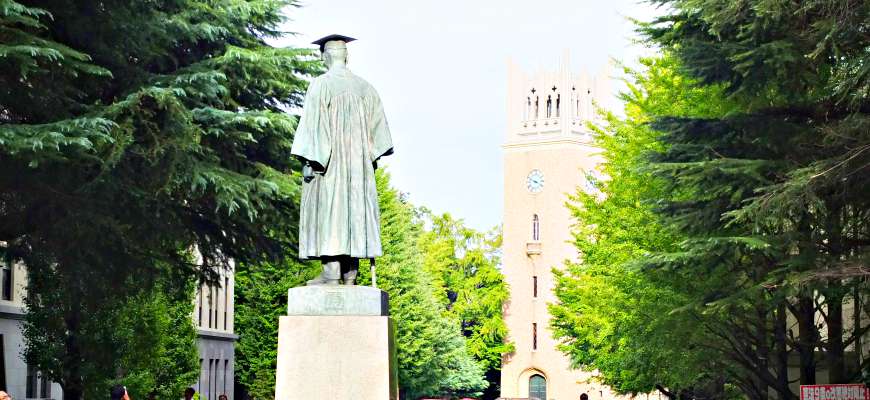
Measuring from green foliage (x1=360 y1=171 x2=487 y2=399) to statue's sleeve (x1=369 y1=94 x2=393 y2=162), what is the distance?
47.1 meters

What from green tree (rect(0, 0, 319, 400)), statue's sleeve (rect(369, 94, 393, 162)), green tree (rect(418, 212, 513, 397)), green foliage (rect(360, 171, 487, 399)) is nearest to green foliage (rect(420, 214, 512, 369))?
green tree (rect(418, 212, 513, 397))

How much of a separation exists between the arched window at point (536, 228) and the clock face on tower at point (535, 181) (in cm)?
195

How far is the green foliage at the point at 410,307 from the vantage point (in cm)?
6328

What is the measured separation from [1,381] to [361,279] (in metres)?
20.5

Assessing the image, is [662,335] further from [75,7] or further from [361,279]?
[361,279]

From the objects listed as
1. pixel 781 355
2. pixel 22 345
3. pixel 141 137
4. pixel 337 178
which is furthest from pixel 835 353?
pixel 22 345

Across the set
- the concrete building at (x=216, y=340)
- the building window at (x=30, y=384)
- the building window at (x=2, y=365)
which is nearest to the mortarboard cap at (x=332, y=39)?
the building window at (x=2, y=365)

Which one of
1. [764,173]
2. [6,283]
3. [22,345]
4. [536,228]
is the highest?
[536,228]

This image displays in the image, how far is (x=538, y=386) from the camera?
101 metres

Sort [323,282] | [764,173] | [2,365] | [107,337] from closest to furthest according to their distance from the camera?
1. [323,282]
2. [764,173]
3. [107,337]
4. [2,365]

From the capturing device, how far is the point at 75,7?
69.5 feet

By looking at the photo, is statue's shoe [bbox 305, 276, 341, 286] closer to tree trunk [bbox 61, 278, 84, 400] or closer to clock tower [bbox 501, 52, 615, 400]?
tree trunk [bbox 61, 278, 84, 400]

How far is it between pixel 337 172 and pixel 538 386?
8871 centimetres

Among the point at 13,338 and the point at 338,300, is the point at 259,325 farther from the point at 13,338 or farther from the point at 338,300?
the point at 338,300
